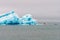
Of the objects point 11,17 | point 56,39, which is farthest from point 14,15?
point 56,39

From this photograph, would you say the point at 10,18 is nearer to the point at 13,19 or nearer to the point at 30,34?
the point at 13,19

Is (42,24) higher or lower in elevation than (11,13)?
lower

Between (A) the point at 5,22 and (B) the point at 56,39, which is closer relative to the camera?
(B) the point at 56,39

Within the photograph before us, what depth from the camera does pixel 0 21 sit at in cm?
3853

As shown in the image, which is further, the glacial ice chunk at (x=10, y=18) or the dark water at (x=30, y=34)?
the glacial ice chunk at (x=10, y=18)

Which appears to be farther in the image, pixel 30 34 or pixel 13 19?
pixel 13 19

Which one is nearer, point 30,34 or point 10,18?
point 30,34

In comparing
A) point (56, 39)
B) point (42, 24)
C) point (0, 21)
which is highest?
point (56, 39)

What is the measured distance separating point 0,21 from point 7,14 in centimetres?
124

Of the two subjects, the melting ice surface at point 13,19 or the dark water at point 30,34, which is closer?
the dark water at point 30,34

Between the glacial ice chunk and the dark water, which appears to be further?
the glacial ice chunk

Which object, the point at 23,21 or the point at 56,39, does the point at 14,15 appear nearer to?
the point at 23,21

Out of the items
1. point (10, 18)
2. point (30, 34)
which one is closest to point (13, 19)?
point (10, 18)

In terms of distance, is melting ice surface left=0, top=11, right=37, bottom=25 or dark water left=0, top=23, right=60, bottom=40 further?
melting ice surface left=0, top=11, right=37, bottom=25
